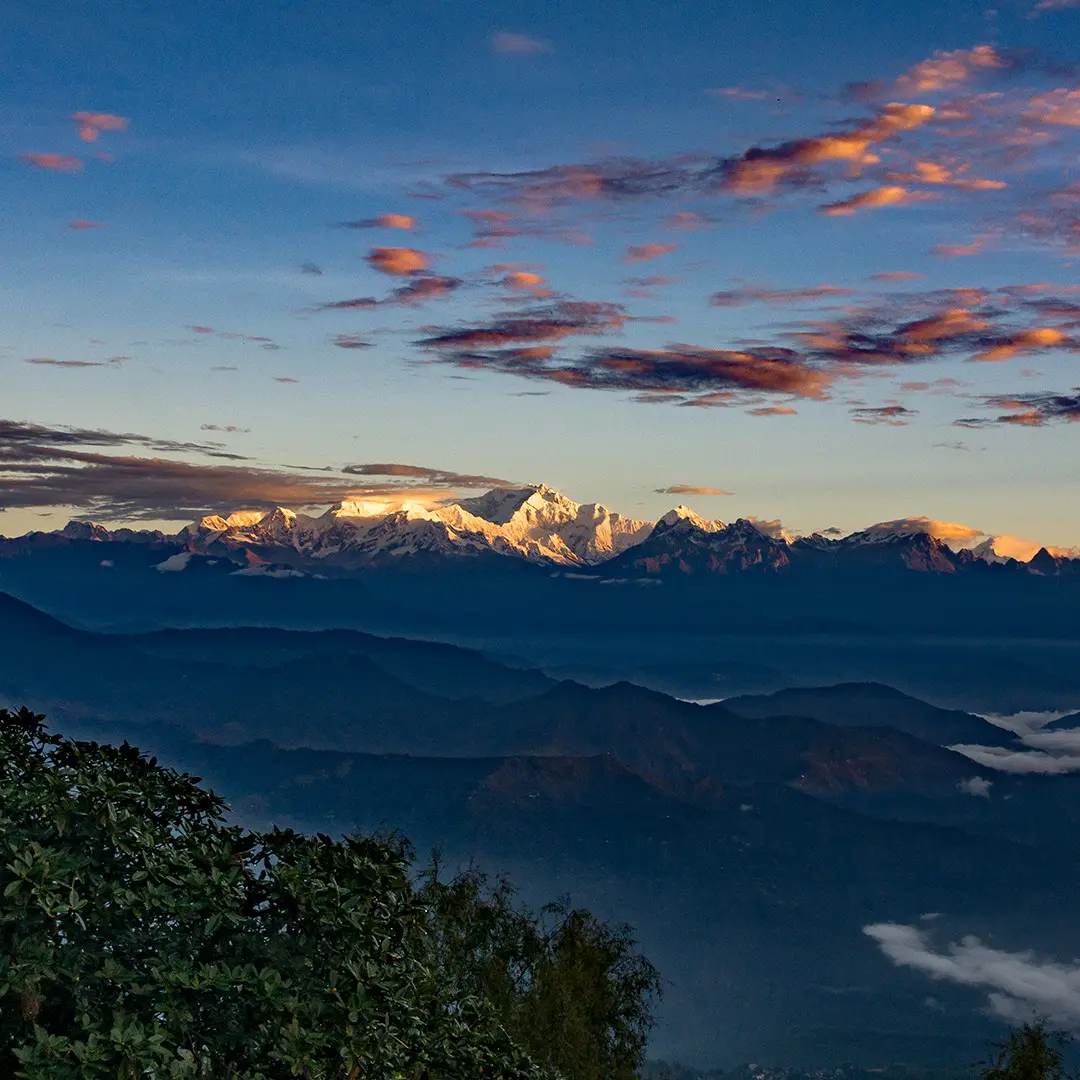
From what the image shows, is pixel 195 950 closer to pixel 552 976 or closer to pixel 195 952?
pixel 195 952

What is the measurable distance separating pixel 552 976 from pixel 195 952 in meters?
32.7

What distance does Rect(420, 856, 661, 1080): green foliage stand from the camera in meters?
44.8

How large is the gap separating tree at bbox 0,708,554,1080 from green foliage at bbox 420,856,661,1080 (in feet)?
87.2

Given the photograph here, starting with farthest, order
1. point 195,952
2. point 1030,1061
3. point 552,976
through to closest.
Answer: point 552,976 < point 1030,1061 < point 195,952

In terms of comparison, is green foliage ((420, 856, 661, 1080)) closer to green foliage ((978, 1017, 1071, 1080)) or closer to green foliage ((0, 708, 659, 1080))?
green foliage ((978, 1017, 1071, 1080))

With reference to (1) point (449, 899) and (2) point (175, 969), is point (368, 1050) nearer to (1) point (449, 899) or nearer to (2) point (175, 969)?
(2) point (175, 969)

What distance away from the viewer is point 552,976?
154 ft

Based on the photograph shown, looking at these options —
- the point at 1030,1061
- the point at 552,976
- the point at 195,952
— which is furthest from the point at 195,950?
the point at 1030,1061

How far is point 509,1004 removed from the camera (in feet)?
147

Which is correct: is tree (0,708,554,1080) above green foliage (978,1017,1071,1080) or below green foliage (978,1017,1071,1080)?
above

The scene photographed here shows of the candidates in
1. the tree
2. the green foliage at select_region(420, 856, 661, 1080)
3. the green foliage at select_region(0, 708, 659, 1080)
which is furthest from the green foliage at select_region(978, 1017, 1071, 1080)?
the tree

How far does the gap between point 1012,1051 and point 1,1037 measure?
4173 cm

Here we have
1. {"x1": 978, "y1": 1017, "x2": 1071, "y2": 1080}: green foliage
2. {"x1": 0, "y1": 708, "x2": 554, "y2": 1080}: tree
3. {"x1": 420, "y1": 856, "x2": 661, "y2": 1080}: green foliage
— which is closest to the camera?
{"x1": 0, "y1": 708, "x2": 554, "y2": 1080}: tree

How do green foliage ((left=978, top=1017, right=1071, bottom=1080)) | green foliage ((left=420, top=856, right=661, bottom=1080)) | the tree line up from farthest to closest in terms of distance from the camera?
green foliage ((left=978, top=1017, right=1071, bottom=1080)) < green foliage ((left=420, top=856, right=661, bottom=1080)) < the tree
